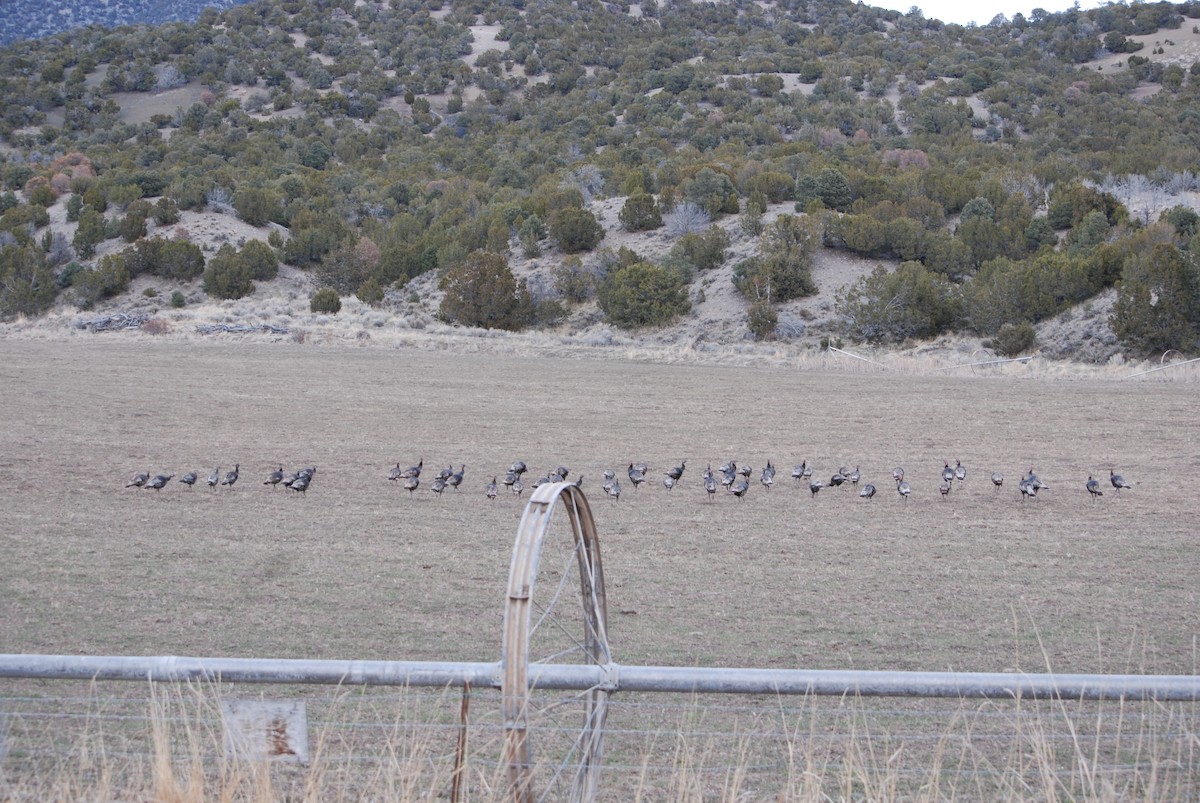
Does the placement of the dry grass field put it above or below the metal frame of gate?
below

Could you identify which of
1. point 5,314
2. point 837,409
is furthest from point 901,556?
point 5,314

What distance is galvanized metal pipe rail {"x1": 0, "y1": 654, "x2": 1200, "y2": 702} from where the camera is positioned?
12.6 feet

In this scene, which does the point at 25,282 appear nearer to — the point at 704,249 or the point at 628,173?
the point at 704,249

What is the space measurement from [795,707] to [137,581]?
674 centimetres

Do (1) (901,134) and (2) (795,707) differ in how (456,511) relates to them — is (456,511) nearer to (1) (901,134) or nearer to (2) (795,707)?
(2) (795,707)

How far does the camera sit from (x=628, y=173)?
215ft

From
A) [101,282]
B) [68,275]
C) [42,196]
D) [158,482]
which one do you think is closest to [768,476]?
[158,482]

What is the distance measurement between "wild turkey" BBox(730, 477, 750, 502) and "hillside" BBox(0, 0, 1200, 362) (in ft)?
80.7

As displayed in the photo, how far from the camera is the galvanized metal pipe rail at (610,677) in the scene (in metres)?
3.83

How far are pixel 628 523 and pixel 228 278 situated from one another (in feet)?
139

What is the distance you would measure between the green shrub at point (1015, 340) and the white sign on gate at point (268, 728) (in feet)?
125

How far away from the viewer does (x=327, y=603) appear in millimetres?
10578

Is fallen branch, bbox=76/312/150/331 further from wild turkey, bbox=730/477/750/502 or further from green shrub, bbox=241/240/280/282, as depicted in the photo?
wild turkey, bbox=730/477/750/502

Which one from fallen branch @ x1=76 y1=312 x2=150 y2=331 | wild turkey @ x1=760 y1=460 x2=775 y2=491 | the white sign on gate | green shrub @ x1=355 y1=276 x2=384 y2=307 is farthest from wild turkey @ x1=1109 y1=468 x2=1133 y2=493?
green shrub @ x1=355 y1=276 x2=384 y2=307
